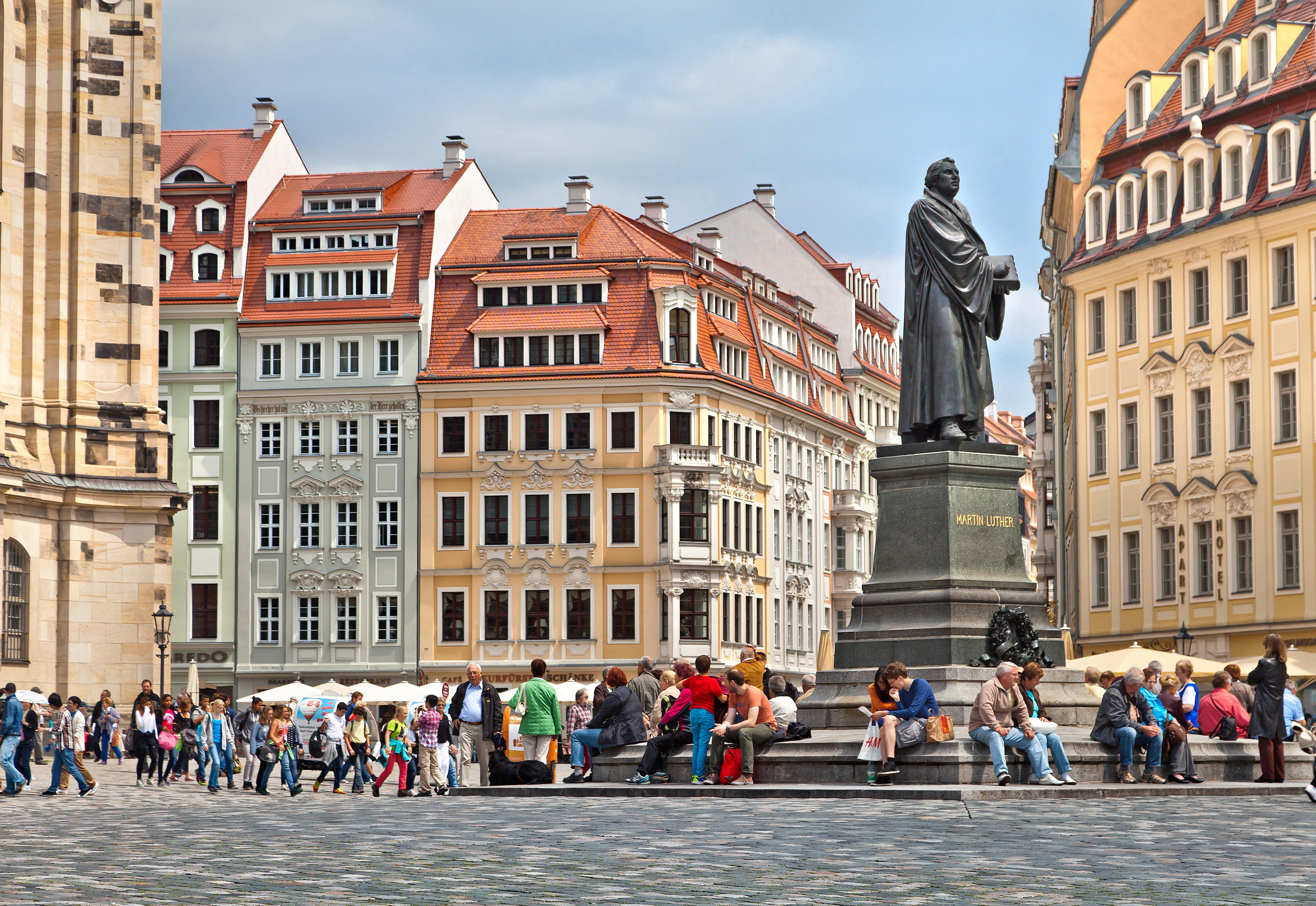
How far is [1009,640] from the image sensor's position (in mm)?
19172

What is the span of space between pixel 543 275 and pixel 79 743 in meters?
41.9

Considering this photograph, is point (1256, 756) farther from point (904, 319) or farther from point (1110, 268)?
point (1110, 268)

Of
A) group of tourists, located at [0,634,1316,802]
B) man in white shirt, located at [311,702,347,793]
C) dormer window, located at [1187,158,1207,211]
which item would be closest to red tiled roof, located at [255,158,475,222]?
dormer window, located at [1187,158,1207,211]

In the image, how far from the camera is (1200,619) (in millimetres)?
49312

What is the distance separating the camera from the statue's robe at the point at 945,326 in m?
20.3

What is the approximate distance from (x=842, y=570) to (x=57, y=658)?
48910mm

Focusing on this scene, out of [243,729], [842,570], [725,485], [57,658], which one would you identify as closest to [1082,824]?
[243,729]

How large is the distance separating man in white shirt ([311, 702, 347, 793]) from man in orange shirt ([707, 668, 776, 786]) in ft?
35.5

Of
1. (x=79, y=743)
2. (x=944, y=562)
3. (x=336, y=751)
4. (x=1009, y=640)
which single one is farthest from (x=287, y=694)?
(x=1009, y=640)

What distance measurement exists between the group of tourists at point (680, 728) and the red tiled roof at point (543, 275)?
1546 inches

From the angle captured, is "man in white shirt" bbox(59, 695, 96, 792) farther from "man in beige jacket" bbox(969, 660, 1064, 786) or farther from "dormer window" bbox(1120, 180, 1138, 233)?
"dormer window" bbox(1120, 180, 1138, 233)

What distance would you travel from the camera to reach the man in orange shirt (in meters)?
19.0

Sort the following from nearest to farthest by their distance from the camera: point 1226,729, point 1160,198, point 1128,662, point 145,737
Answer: point 1226,729, point 145,737, point 1128,662, point 1160,198

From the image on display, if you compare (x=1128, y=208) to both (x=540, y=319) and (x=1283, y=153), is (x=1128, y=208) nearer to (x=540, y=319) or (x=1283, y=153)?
(x=1283, y=153)
